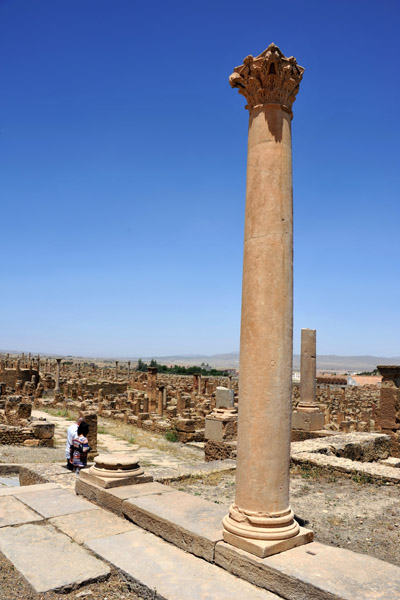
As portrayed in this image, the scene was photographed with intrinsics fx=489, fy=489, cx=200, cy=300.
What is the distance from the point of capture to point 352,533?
559 cm

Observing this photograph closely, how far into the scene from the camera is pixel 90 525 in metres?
5.01

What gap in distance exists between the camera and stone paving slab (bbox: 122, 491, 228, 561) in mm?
4203

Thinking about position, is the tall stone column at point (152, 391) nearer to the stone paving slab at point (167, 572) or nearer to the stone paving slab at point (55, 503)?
the stone paving slab at point (55, 503)

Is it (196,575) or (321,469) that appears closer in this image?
(196,575)

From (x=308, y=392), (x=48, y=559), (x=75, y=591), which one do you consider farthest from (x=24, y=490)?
(x=308, y=392)

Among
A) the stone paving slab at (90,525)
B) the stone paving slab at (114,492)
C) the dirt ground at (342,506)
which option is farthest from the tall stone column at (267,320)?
the stone paving slab at (114,492)

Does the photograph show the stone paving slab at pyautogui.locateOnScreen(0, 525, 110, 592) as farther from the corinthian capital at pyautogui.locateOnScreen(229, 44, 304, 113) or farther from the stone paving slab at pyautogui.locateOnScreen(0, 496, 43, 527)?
the corinthian capital at pyautogui.locateOnScreen(229, 44, 304, 113)

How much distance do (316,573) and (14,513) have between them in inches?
135

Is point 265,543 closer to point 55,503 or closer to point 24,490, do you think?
point 55,503

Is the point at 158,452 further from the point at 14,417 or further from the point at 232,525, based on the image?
the point at 232,525

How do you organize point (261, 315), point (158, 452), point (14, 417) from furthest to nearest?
point (14, 417), point (158, 452), point (261, 315)

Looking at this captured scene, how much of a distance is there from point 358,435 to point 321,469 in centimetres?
327

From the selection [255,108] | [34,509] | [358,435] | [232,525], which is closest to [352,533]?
[232,525]

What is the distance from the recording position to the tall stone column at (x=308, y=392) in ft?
42.8
